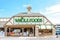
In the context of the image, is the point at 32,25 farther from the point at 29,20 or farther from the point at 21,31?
the point at 21,31

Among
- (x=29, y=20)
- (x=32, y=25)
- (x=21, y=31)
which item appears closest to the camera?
(x=29, y=20)

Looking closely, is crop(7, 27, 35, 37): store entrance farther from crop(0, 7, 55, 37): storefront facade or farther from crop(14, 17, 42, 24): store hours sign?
crop(14, 17, 42, 24): store hours sign

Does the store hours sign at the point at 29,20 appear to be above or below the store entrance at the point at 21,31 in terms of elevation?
above

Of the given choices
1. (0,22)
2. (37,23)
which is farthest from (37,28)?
(0,22)

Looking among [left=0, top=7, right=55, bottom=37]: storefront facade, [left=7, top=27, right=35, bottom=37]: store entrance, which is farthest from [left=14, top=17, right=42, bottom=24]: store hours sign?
[left=7, top=27, right=35, bottom=37]: store entrance

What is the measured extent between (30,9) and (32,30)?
547 cm

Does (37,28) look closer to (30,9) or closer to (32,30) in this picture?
(32,30)

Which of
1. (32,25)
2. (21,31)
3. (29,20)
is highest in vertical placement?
(29,20)

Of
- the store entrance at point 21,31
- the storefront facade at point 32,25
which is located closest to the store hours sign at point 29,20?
the storefront facade at point 32,25

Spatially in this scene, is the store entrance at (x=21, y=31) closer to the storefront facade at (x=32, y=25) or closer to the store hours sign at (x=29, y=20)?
the storefront facade at (x=32, y=25)

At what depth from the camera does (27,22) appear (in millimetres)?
38594

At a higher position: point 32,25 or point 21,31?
point 32,25

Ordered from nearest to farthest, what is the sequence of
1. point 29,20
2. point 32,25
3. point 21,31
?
point 29,20
point 32,25
point 21,31

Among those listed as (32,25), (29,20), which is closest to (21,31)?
(32,25)
